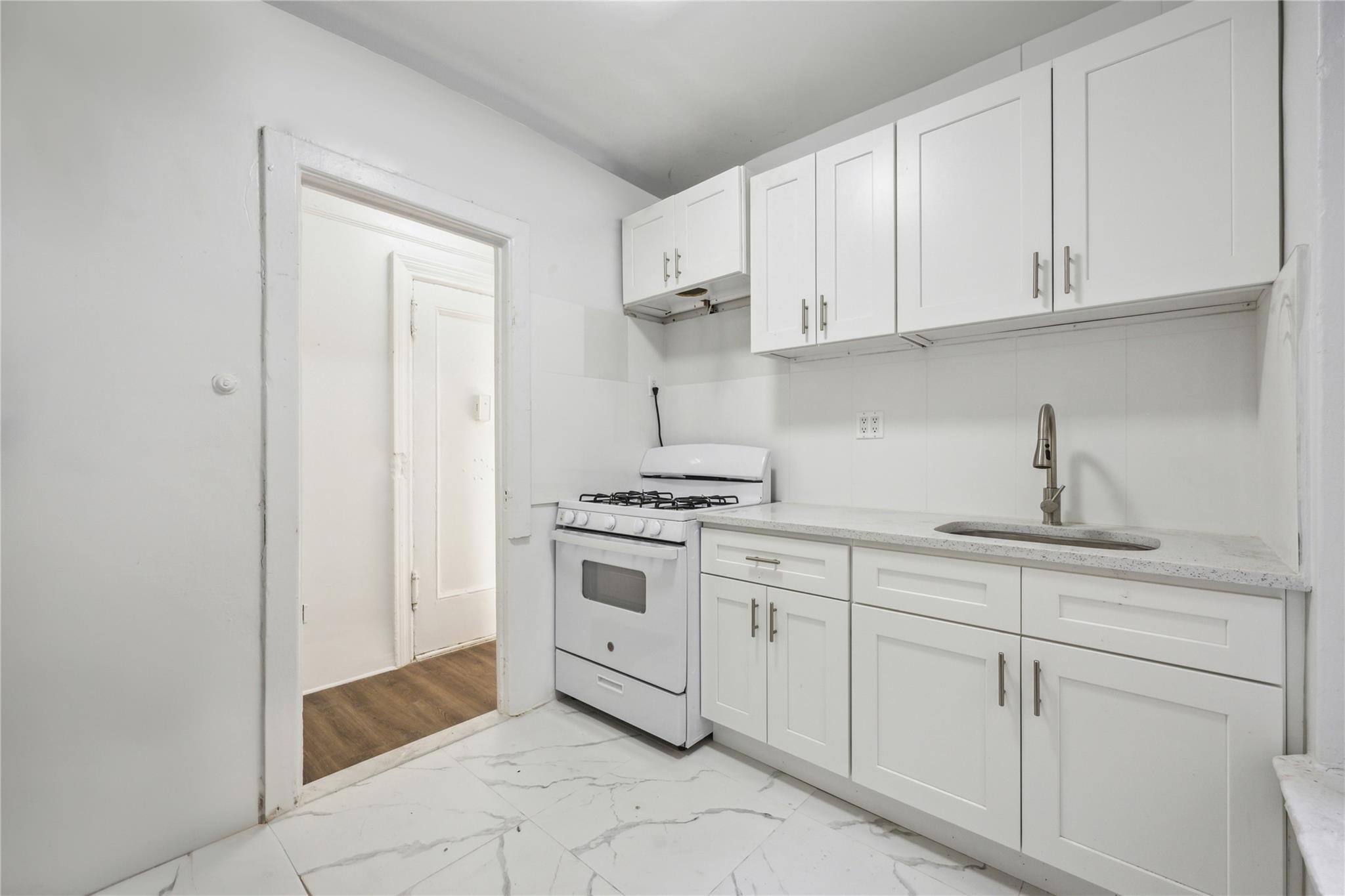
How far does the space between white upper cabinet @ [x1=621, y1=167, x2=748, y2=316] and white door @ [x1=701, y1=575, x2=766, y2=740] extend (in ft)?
4.23

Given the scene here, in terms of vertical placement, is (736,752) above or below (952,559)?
below

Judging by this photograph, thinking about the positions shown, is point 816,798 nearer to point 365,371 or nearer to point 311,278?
point 365,371

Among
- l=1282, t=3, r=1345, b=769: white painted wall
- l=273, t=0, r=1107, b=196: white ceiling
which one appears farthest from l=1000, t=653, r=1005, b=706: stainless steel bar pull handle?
l=273, t=0, r=1107, b=196: white ceiling

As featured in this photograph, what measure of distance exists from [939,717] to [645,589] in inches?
41.2

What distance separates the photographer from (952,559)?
1.45m

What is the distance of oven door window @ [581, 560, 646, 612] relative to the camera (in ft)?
6.91

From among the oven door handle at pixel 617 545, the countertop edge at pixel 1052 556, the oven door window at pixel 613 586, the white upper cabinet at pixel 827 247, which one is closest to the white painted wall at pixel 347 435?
the oven door handle at pixel 617 545

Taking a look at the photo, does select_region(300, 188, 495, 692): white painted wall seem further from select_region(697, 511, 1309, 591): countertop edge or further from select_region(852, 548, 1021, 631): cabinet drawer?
select_region(852, 548, 1021, 631): cabinet drawer

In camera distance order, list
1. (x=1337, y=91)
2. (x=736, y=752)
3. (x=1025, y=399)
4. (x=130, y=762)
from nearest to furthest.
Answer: (x=1337, y=91) < (x=130, y=762) < (x=1025, y=399) < (x=736, y=752)

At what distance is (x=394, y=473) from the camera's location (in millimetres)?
2822

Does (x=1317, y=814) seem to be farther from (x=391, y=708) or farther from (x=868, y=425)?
(x=391, y=708)

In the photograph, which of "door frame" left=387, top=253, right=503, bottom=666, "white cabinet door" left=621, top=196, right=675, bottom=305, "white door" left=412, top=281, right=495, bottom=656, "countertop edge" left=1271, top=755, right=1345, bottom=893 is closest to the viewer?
"countertop edge" left=1271, top=755, right=1345, bottom=893

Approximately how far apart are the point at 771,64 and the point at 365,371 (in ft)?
7.60

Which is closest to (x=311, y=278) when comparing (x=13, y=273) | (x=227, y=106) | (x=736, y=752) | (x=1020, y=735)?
(x=227, y=106)
